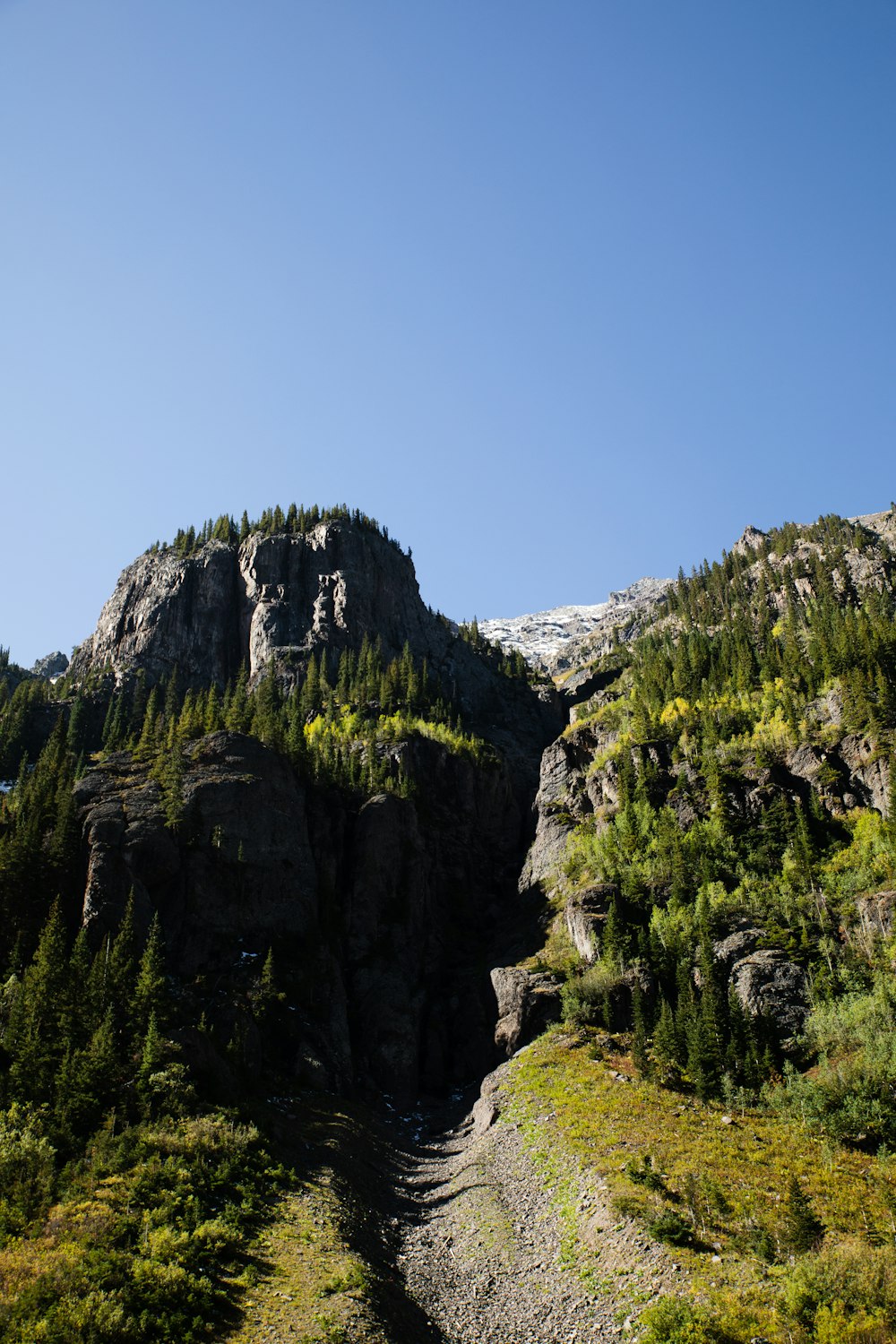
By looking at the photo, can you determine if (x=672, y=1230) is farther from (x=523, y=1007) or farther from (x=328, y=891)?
(x=328, y=891)

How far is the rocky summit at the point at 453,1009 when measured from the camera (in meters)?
34.2

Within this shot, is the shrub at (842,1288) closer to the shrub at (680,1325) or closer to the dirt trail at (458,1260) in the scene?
the shrub at (680,1325)

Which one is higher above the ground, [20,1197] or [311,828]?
[311,828]

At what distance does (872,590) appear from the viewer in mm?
148375

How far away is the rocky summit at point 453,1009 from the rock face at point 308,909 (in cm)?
43

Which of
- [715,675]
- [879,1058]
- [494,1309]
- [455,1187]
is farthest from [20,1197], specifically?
[715,675]

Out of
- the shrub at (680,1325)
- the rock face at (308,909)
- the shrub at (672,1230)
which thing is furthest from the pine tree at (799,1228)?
the rock face at (308,909)

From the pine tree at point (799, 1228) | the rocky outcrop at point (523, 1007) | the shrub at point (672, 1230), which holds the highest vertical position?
the rocky outcrop at point (523, 1007)

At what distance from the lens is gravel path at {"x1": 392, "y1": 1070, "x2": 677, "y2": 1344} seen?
3388 centimetres

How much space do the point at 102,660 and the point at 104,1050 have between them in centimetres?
13116

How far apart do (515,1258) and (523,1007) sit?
124 ft

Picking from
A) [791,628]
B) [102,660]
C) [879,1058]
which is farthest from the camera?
[102,660]

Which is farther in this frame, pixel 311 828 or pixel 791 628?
pixel 791 628

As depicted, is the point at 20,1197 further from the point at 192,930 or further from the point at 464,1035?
the point at 464,1035
